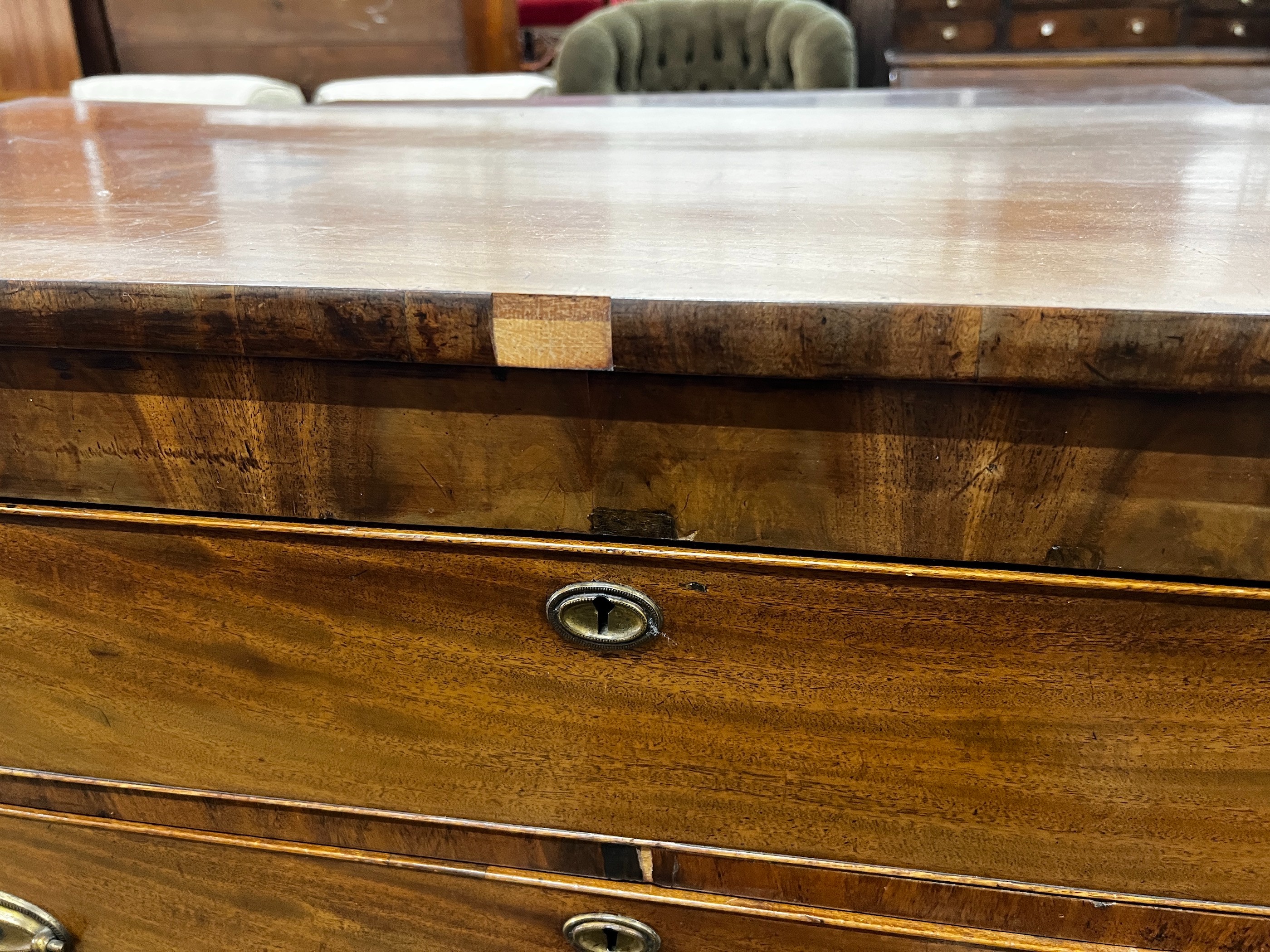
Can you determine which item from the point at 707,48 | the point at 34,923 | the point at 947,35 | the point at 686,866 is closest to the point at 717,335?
the point at 686,866

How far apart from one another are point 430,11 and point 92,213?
187 centimetres

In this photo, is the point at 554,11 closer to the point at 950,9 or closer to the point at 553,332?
the point at 950,9

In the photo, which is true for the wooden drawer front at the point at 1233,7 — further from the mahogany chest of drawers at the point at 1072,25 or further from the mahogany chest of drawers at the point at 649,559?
the mahogany chest of drawers at the point at 649,559

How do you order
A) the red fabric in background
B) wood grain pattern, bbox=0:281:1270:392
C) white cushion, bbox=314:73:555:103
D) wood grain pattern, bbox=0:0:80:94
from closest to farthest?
wood grain pattern, bbox=0:281:1270:392, white cushion, bbox=314:73:555:103, wood grain pattern, bbox=0:0:80:94, the red fabric in background

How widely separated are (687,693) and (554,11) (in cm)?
264

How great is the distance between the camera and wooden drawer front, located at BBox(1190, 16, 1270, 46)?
5.50ft

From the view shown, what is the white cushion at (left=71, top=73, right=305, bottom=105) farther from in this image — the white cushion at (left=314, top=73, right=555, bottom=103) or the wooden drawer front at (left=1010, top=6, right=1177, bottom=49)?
the wooden drawer front at (left=1010, top=6, right=1177, bottom=49)

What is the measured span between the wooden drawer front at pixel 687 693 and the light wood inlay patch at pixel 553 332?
72mm

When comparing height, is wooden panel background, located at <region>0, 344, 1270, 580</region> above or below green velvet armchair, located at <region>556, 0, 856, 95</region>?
below

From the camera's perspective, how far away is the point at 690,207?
1.28ft

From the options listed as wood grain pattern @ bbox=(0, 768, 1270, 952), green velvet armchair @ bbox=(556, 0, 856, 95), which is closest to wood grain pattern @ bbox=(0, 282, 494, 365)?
wood grain pattern @ bbox=(0, 768, 1270, 952)

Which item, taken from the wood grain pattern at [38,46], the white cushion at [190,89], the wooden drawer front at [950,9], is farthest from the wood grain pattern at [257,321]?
the wood grain pattern at [38,46]

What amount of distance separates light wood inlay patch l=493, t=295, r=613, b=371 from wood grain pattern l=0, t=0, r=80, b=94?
8.09 ft

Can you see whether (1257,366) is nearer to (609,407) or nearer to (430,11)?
(609,407)
